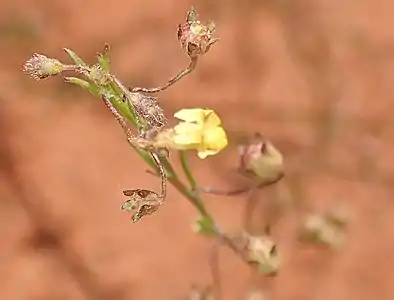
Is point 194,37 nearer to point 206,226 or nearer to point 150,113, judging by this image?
point 150,113

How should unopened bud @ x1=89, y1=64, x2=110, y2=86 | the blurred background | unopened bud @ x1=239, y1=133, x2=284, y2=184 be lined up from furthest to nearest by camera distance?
the blurred background, unopened bud @ x1=239, y1=133, x2=284, y2=184, unopened bud @ x1=89, y1=64, x2=110, y2=86

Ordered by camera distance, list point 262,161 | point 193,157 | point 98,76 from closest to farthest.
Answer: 1. point 98,76
2. point 262,161
3. point 193,157

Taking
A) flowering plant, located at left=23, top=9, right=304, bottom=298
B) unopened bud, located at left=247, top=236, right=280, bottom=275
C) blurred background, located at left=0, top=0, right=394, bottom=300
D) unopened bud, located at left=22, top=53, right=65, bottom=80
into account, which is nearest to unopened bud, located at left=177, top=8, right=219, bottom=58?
flowering plant, located at left=23, top=9, right=304, bottom=298

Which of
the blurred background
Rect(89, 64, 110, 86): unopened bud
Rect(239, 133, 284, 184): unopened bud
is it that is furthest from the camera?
the blurred background

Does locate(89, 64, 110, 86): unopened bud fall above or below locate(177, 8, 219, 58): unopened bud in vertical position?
below

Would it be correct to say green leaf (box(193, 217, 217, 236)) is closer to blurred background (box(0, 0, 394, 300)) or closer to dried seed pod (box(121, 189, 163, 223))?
dried seed pod (box(121, 189, 163, 223))

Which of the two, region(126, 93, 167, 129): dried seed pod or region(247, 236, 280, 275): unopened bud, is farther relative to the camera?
region(247, 236, 280, 275): unopened bud

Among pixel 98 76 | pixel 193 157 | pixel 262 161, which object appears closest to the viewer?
pixel 98 76

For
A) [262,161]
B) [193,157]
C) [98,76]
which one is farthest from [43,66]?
[193,157]
